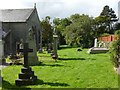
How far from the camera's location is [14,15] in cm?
4309

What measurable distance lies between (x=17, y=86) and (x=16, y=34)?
106ft

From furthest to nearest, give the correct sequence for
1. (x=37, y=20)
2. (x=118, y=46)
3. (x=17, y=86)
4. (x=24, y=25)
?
(x=37, y=20) < (x=24, y=25) < (x=118, y=46) < (x=17, y=86)

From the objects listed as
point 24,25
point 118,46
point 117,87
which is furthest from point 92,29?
point 117,87

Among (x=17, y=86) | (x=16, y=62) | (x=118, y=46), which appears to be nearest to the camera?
(x=17, y=86)

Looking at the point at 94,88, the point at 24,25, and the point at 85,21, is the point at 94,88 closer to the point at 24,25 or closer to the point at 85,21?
the point at 24,25

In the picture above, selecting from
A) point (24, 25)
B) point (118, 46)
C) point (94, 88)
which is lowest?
point (94, 88)

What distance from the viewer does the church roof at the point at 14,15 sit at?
42.3 metres

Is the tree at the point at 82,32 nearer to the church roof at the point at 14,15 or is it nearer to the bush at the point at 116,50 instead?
the church roof at the point at 14,15

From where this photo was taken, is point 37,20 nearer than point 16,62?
No

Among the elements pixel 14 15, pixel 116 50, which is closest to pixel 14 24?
pixel 14 15

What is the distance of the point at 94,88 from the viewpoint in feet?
33.0

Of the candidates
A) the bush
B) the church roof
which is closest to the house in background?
the church roof

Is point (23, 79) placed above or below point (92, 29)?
below

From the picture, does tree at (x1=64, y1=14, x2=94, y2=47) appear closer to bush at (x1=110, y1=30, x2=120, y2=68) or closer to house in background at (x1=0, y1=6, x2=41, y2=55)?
house in background at (x1=0, y1=6, x2=41, y2=55)
